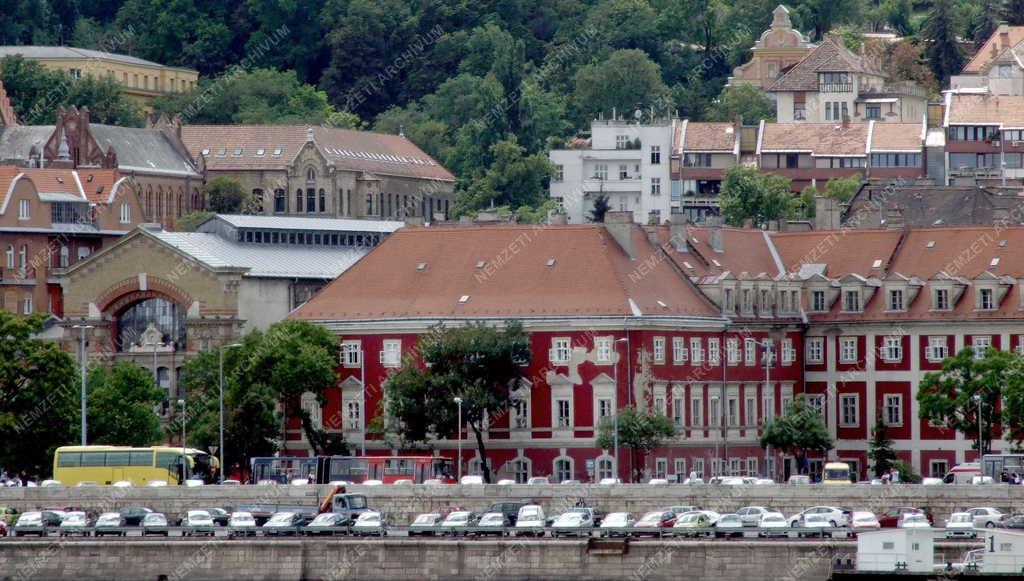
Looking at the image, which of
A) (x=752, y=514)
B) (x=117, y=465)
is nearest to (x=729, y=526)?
(x=752, y=514)

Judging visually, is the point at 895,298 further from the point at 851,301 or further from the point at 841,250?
the point at 841,250

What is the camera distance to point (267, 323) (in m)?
166

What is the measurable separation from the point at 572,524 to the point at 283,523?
984 centimetres

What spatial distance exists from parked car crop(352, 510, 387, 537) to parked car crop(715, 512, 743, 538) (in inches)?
428

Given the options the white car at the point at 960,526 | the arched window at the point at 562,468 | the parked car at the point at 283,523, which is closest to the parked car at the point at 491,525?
the parked car at the point at 283,523

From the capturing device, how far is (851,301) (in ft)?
503

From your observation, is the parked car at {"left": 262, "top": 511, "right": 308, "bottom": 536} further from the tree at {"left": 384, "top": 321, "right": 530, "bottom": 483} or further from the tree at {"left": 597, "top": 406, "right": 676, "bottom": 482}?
the tree at {"left": 597, "top": 406, "right": 676, "bottom": 482}

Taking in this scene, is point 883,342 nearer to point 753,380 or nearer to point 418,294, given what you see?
point 753,380

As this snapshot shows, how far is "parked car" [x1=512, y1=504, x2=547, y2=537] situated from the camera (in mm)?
111562

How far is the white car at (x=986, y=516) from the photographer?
4434 inches

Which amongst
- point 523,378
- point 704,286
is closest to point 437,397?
point 523,378

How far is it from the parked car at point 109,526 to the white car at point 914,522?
25.3 meters

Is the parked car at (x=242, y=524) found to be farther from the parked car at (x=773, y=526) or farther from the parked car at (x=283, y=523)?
the parked car at (x=773, y=526)

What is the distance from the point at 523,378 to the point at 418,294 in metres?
6.78
